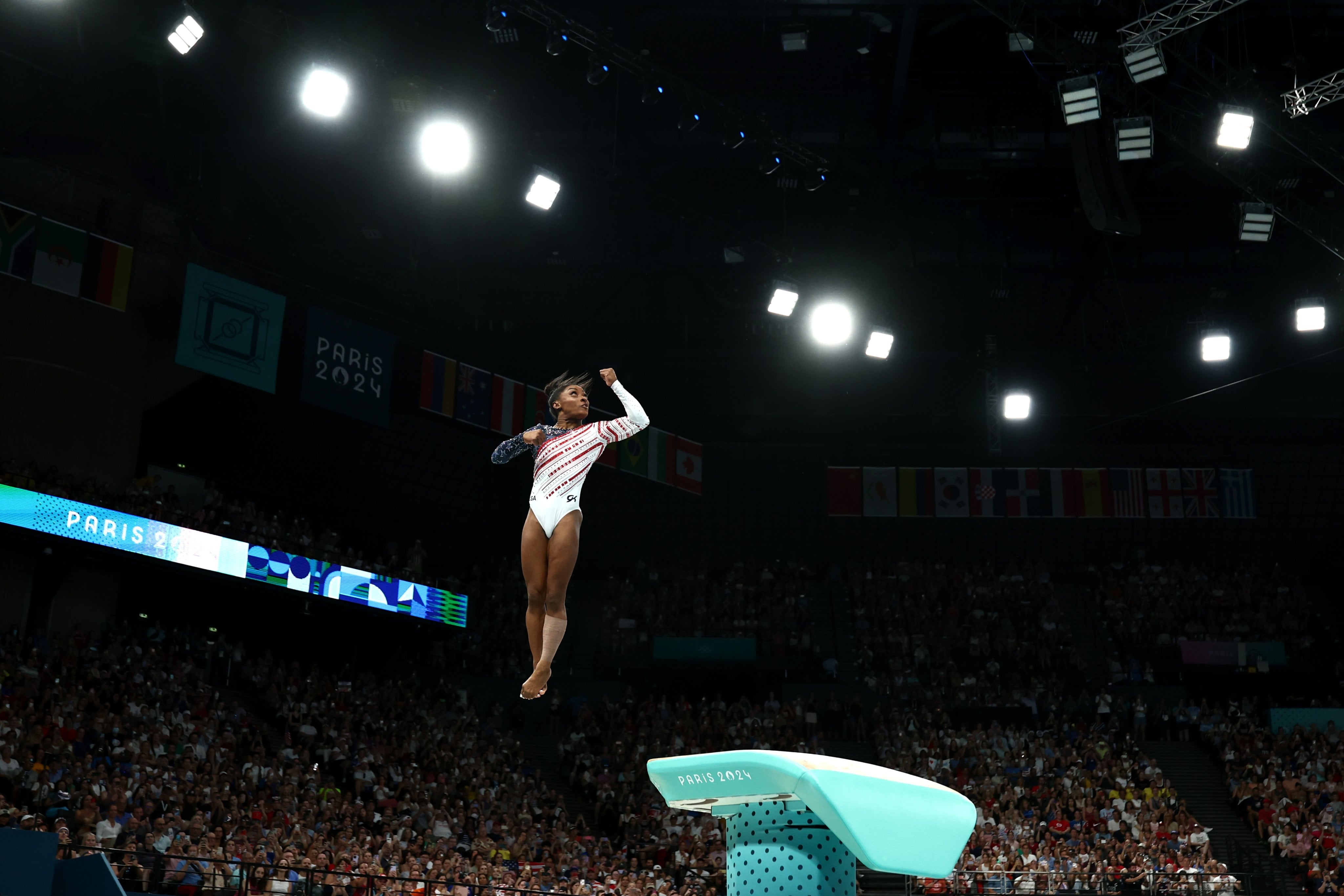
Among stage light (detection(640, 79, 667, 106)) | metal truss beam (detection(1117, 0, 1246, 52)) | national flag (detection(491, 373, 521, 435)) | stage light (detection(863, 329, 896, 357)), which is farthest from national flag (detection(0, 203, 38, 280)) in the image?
metal truss beam (detection(1117, 0, 1246, 52))

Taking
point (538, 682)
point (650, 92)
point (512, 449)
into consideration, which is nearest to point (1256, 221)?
point (650, 92)

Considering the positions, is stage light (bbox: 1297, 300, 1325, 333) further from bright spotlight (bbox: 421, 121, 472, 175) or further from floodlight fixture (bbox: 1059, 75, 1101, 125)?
bright spotlight (bbox: 421, 121, 472, 175)

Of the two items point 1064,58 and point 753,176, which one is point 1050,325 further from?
point 1064,58

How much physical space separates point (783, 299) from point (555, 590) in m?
15.2

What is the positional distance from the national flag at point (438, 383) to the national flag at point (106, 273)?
5.82 m

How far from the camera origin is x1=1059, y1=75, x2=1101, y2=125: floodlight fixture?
49.9 feet

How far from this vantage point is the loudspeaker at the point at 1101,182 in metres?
17.0

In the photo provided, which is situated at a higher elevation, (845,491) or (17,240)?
(17,240)

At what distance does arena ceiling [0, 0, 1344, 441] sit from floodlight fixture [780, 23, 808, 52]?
0.38 m

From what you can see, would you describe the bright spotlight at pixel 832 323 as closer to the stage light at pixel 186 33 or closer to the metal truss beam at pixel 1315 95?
the metal truss beam at pixel 1315 95

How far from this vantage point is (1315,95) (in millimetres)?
15094

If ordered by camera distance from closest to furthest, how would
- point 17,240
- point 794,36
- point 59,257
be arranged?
point 794,36 < point 17,240 < point 59,257

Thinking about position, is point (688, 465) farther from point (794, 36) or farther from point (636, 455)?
point (794, 36)

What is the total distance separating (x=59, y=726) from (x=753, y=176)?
14.3 metres
